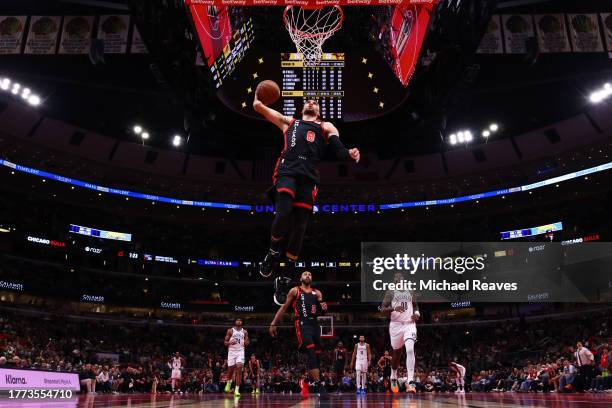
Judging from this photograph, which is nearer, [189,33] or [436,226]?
[189,33]

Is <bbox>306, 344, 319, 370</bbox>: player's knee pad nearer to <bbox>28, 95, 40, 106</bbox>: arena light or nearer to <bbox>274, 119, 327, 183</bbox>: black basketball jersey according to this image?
<bbox>274, 119, 327, 183</bbox>: black basketball jersey

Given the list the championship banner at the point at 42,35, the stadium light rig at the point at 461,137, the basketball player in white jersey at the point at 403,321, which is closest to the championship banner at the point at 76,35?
the championship banner at the point at 42,35

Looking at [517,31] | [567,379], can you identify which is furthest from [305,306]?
[517,31]

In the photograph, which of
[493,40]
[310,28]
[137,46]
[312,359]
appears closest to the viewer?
[312,359]

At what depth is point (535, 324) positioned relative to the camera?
1404 inches

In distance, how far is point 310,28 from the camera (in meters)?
15.5

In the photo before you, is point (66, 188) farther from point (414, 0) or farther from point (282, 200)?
point (282, 200)

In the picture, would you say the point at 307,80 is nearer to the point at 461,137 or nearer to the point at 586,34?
the point at 586,34

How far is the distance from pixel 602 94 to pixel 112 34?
28.0 meters

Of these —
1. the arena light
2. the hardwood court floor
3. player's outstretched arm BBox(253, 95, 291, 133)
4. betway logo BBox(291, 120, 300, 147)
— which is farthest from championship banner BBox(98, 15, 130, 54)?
betway logo BBox(291, 120, 300, 147)

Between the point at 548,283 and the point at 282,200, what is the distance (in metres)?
24.4

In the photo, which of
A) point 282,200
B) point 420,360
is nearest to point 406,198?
point 420,360

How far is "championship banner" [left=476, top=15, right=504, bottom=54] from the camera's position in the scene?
62.5ft

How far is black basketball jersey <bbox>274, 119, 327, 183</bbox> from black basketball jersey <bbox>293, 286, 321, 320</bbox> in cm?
353
